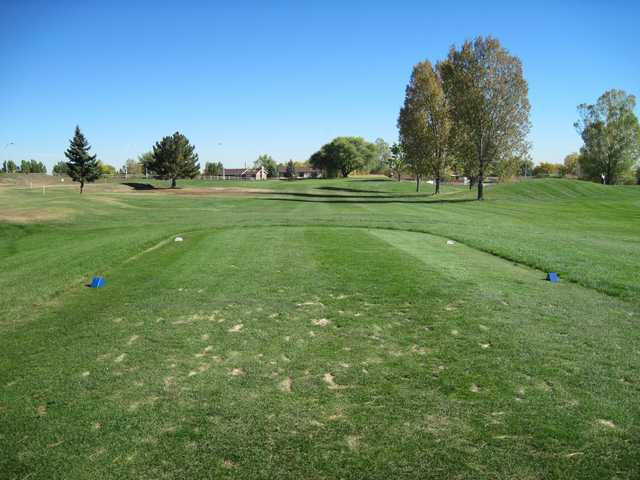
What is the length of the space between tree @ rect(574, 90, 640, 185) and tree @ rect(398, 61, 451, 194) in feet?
118

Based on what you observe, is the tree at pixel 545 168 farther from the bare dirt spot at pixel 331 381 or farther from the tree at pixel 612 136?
the bare dirt spot at pixel 331 381

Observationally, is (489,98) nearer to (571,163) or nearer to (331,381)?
(331,381)

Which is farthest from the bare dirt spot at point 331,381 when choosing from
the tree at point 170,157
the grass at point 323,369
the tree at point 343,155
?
the tree at point 343,155

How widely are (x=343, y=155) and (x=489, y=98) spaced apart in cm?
9653

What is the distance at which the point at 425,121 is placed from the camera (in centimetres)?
5897

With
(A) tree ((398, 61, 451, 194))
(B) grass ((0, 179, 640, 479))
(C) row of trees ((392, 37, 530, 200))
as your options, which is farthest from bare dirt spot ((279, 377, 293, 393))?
(A) tree ((398, 61, 451, 194))

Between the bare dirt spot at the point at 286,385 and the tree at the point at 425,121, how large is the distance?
56669 millimetres

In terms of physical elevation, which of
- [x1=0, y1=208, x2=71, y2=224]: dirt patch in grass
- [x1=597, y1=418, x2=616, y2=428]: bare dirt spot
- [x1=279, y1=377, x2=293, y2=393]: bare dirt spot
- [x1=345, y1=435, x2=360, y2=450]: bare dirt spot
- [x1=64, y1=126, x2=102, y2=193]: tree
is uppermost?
[x1=64, y1=126, x2=102, y2=193]: tree

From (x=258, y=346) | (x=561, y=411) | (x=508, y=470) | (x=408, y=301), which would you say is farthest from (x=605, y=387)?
(x=258, y=346)

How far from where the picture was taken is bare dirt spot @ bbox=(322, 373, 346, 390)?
5564 millimetres

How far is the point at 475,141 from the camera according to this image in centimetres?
4750

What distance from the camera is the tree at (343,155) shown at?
141375 millimetres

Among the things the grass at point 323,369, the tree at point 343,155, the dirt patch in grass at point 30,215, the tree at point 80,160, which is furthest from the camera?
the tree at point 343,155

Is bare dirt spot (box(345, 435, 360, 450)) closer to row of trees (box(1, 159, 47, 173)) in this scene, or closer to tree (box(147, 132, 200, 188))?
tree (box(147, 132, 200, 188))
